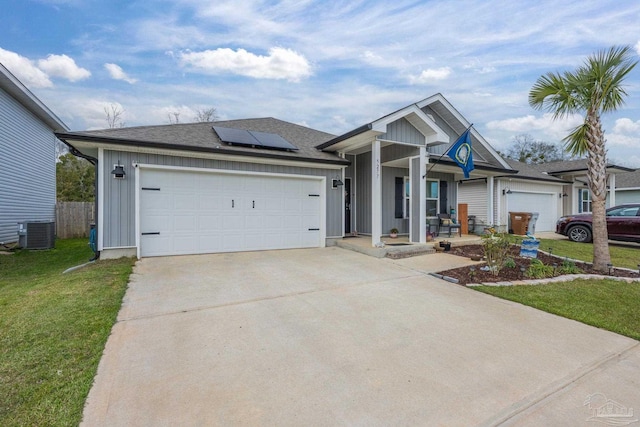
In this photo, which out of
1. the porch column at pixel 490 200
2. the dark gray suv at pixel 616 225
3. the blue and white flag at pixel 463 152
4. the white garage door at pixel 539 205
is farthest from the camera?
the white garage door at pixel 539 205

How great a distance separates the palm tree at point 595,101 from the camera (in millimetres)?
6094

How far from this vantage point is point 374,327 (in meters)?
3.47

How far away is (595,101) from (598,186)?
70.9 inches

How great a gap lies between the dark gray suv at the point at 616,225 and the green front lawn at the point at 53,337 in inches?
555

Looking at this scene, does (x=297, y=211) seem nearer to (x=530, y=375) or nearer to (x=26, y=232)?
(x=530, y=375)

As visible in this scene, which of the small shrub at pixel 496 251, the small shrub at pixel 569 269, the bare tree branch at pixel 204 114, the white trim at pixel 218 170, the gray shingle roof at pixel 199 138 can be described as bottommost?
the small shrub at pixel 569 269

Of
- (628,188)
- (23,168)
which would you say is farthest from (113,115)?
(628,188)

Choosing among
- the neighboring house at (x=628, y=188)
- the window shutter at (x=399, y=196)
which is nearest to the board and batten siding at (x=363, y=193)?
the window shutter at (x=399, y=196)

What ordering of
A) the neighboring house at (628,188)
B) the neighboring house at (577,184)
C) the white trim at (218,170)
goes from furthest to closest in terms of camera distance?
1. the neighboring house at (628,188)
2. the neighboring house at (577,184)
3. the white trim at (218,170)

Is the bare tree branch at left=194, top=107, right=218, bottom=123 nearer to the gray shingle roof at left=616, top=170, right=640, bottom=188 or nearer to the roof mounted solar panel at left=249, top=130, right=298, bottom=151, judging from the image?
the roof mounted solar panel at left=249, top=130, right=298, bottom=151

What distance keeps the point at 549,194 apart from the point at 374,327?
15.8 m

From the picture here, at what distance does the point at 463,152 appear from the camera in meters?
8.22

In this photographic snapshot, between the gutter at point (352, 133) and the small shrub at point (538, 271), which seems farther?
the gutter at point (352, 133)

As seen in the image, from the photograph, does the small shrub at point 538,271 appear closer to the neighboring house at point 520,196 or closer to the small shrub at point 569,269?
the small shrub at point 569,269
